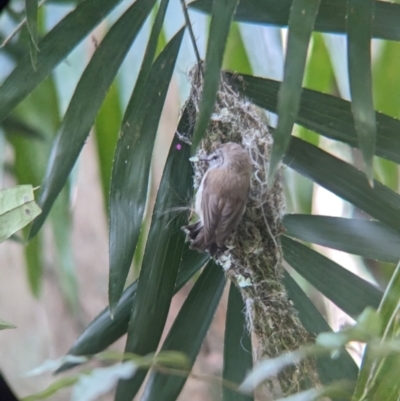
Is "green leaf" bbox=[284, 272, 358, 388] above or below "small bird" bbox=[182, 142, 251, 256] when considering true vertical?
below

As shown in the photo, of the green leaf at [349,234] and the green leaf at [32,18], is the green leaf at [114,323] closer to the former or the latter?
the green leaf at [349,234]

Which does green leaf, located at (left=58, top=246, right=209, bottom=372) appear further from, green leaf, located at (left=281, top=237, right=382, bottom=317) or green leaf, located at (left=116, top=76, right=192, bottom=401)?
green leaf, located at (left=281, top=237, right=382, bottom=317)

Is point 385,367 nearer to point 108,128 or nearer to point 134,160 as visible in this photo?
point 134,160

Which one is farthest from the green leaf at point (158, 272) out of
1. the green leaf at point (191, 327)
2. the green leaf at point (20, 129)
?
the green leaf at point (20, 129)

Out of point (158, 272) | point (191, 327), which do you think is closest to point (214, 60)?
point (158, 272)

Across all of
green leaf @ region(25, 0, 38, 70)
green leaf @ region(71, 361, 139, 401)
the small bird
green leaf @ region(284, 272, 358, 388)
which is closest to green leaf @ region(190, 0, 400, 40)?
the small bird

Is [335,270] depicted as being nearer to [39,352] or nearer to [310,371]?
[310,371]
